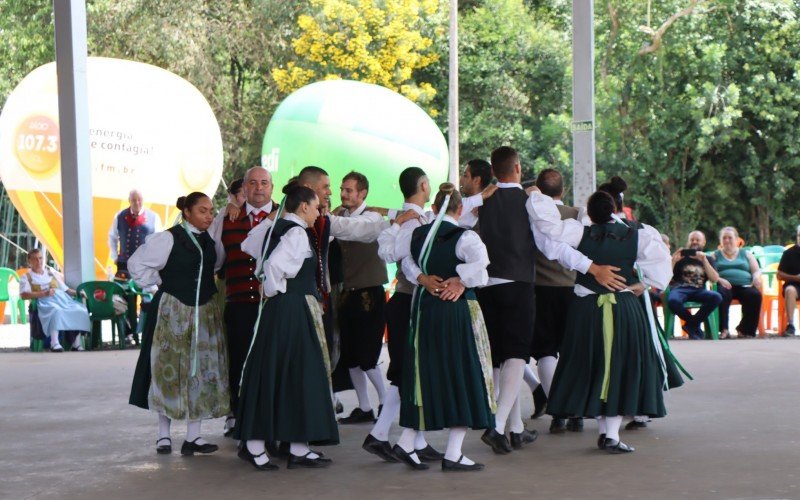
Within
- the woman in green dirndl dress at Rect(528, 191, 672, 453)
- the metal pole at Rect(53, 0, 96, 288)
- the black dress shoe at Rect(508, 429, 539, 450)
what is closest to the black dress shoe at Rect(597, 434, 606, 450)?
the woman in green dirndl dress at Rect(528, 191, 672, 453)

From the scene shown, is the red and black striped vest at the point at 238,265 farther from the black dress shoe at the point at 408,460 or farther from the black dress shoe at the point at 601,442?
the black dress shoe at the point at 601,442

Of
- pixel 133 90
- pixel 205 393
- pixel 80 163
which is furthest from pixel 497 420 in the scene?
pixel 133 90

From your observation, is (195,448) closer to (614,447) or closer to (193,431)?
(193,431)

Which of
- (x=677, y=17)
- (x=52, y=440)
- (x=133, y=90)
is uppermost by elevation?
(x=677, y=17)

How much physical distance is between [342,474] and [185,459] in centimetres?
101

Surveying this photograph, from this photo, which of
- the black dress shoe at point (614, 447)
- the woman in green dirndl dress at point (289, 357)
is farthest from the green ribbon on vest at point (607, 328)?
the woman in green dirndl dress at point (289, 357)

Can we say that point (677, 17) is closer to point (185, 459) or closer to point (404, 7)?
point (404, 7)

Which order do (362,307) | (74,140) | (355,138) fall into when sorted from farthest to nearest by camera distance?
(355,138), (74,140), (362,307)

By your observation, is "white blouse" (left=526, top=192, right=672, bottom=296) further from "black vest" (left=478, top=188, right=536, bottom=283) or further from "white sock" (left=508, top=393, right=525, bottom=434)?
"white sock" (left=508, top=393, right=525, bottom=434)

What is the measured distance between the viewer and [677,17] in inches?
1089

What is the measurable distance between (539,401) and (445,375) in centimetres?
193

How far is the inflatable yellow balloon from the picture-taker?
786 inches

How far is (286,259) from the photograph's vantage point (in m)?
6.23

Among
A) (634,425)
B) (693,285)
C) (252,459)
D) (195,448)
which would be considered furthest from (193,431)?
(693,285)
